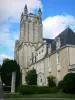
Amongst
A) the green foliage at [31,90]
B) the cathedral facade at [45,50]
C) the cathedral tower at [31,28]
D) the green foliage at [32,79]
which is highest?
the cathedral tower at [31,28]

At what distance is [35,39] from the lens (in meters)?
77.2

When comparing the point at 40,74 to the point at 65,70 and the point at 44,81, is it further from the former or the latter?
the point at 65,70

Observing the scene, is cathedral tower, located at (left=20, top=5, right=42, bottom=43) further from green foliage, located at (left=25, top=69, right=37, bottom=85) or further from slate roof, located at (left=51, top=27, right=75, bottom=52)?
slate roof, located at (left=51, top=27, right=75, bottom=52)

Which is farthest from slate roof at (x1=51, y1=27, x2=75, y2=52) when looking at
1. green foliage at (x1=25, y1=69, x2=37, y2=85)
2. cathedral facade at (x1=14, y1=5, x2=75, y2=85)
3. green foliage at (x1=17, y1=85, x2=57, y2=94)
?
green foliage at (x1=25, y1=69, x2=37, y2=85)

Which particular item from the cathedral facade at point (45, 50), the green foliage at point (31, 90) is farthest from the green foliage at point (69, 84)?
the cathedral facade at point (45, 50)

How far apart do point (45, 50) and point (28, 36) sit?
26660 millimetres

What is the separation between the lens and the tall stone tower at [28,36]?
74.2 m

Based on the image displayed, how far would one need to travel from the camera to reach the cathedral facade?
37.8 meters

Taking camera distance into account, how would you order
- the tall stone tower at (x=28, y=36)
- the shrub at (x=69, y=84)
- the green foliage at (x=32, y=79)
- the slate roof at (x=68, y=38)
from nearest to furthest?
the shrub at (x=69, y=84)
the slate roof at (x=68, y=38)
the green foliage at (x=32, y=79)
the tall stone tower at (x=28, y=36)

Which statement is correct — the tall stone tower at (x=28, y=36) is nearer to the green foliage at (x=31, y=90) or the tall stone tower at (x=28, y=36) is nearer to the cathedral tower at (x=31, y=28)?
the cathedral tower at (x=31, y=28)

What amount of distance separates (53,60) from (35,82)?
11.9 meters

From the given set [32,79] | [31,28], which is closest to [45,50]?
[32,79]

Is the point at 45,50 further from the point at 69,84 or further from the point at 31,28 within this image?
the point at 31,28

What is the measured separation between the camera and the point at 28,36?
7700 cm
